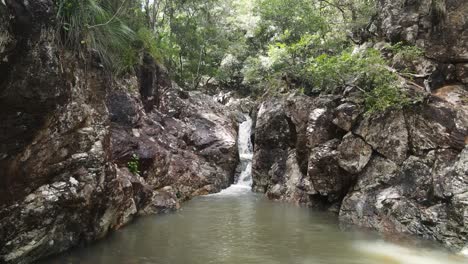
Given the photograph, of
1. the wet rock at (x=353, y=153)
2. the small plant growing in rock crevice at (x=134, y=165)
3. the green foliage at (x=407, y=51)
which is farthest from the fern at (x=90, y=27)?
the green foliage at (x=407, y=51)

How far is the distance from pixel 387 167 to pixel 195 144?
7935 mm

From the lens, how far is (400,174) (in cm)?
957

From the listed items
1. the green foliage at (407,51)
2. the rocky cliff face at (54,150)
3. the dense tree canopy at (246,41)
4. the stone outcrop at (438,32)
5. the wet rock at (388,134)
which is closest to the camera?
the rocky cliff face at (54,150)

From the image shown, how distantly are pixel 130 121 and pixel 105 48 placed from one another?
12.2 ft

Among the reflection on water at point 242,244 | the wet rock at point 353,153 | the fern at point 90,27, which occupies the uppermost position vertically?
the fern at point 90,27

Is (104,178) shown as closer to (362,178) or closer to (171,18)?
(362,178)

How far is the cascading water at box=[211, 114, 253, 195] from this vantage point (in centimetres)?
1501

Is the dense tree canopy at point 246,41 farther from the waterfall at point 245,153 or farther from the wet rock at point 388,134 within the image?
the waterfall at point 245,153

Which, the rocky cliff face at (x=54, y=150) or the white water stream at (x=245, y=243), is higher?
the rocky cliff face at (x=54, y=150)

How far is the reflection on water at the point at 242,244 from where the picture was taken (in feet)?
22.7

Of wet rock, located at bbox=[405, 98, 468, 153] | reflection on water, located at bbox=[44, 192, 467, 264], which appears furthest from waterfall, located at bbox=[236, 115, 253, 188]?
wet rock, located at bbox=[405, 98, 468, 153]

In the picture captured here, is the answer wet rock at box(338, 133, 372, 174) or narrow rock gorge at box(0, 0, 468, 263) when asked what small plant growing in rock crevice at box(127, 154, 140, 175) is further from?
wet rock at box(338, 133, 372, 174)

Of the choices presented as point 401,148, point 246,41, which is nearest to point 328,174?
point 401,148

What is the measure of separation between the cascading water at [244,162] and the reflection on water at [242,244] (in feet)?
13.5
